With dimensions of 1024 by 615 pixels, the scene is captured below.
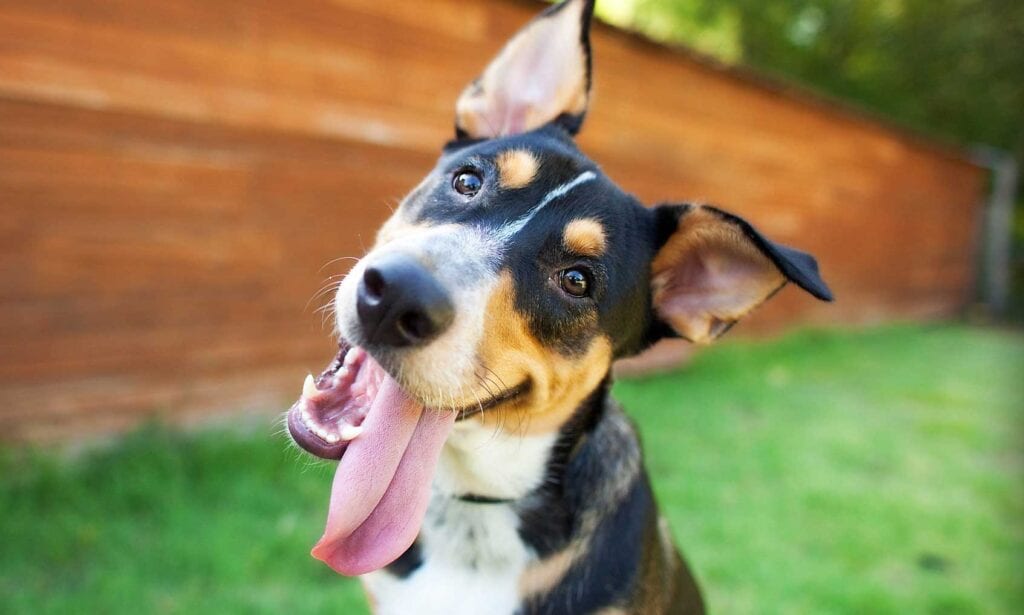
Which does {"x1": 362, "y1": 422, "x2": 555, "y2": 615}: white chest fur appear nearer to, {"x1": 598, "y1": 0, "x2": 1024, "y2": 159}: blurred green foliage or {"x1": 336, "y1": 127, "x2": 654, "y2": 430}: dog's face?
{"x1": 336, "y1": 127, "x2": 654, "y2": 430}: dog's face

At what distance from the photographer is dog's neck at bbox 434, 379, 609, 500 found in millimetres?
2330

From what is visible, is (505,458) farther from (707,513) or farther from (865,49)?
(865,49)

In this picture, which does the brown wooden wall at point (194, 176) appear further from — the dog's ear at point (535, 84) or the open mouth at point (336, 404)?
the open mouth at point (336, 404)

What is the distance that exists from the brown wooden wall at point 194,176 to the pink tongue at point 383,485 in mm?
3115

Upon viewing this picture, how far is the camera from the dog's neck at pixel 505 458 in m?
2.33

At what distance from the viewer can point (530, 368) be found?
2129 mm

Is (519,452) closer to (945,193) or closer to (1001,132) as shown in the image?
(945,193)

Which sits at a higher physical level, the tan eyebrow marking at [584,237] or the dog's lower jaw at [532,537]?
the tan eyebrow marking at [584,237]

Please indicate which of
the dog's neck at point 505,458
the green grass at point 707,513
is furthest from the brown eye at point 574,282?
the green grass at point 707,513

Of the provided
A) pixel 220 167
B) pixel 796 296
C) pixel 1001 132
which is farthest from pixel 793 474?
pixel 1001 132

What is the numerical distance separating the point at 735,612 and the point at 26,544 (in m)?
3.46

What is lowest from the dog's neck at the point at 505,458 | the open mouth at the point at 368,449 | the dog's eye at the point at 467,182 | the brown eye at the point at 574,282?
the dog's neck at the point at 505,458

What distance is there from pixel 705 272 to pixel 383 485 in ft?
4.14

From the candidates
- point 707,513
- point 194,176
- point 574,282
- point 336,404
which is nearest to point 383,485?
point 336,404
